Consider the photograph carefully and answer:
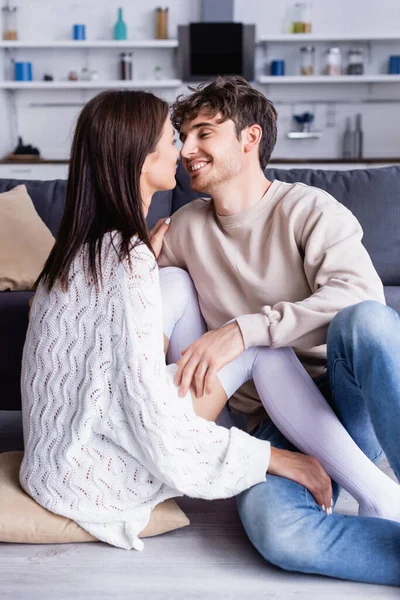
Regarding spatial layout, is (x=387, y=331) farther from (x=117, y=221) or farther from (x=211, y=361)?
(x=117, y=221)

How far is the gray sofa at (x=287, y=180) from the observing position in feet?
7.41

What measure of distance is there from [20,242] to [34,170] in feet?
11.3

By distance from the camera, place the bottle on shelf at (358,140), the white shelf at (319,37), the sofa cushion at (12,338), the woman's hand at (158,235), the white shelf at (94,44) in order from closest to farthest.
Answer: the woman's hand at (158,235) → the sofa cushion at (12,338) → the white shelf at (319,37) → the white shelf at (94,44) → the bottle on shelf at (358,140)

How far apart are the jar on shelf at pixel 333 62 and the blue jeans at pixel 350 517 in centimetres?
508

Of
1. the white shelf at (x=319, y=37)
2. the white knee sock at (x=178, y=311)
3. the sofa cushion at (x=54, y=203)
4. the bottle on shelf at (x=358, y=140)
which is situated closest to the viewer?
the white knee sock at (x=178, y=311)

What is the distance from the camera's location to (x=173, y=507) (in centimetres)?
164

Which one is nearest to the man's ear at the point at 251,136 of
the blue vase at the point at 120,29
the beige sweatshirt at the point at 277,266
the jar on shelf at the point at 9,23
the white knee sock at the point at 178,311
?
the beige sweatshirt at the point at 277,266

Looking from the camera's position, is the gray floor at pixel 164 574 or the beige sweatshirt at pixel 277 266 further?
the beige sweatshirt at pixel 277 266

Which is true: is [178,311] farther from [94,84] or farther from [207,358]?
[94,84]

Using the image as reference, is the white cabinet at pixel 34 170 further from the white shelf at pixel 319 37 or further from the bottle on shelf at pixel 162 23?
the white shelf at pixel 319 37

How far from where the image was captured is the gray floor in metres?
1.41

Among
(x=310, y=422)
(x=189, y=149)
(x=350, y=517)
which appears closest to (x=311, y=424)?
(x=310, y=422)

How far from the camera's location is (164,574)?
148cm

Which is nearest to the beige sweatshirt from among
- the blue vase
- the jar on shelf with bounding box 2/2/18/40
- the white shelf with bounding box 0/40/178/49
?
the white shelf with bounding box 0/40/178/49
